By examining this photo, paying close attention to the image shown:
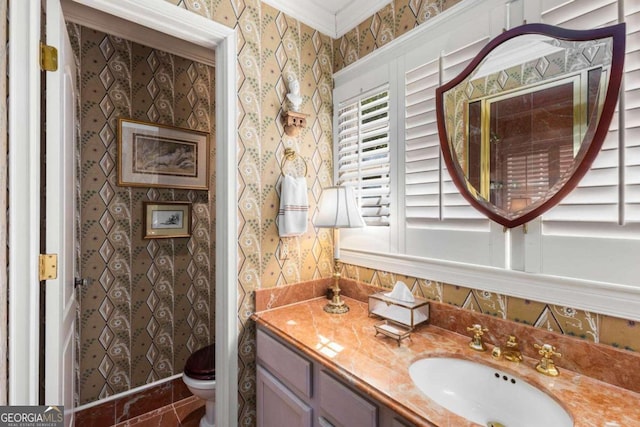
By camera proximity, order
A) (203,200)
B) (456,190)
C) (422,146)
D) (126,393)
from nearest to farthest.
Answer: (456,190) → (422,146) → (126,393) → (203,200)

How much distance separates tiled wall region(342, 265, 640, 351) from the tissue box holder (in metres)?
0.09

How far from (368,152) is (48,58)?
4.75 ft

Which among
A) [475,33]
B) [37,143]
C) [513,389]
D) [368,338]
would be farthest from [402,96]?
[37,143]

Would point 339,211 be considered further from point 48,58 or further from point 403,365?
point 48,58

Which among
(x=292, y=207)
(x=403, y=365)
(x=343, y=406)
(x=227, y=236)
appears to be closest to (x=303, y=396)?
(x=343, y=406)

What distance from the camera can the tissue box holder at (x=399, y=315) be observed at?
1214 mm

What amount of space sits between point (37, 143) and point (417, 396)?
59.0 inches

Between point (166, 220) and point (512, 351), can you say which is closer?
point (512, 351)

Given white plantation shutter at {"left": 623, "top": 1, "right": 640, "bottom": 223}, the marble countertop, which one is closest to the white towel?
the marble countertop

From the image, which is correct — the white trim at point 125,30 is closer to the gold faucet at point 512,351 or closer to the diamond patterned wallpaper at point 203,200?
the diamond patterned wallpaper at point 203,200

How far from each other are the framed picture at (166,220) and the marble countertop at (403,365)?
1.13 meters

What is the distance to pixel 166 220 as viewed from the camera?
7.27 ft

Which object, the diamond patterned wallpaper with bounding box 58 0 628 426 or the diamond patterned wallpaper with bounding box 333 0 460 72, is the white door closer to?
the diamond patterned wallpaper with bounding box 58 0 628 426

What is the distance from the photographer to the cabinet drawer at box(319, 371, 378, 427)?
2.99ft
